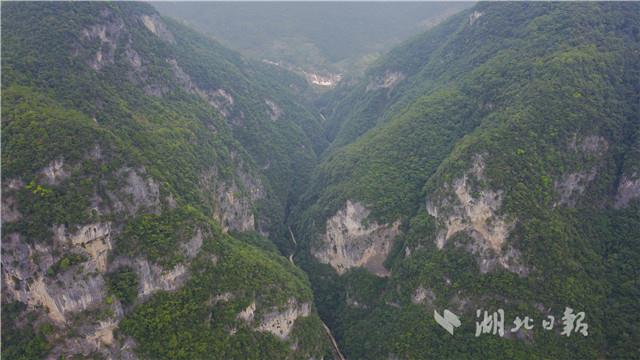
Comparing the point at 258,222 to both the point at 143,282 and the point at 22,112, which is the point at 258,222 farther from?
the point at 22,112

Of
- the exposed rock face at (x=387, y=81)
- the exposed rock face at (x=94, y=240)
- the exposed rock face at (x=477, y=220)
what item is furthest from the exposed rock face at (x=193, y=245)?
the exposed rock face at (x=387, y=81)

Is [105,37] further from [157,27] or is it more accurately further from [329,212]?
[329,212]

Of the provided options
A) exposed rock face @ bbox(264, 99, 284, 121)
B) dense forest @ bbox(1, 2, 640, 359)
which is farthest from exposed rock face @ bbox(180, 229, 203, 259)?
exposed rock face @ bbox(264, 99, 284, 121)

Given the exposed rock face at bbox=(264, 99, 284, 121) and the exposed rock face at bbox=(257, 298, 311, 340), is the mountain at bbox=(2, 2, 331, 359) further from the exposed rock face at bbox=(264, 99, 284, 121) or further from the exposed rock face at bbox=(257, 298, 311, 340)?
the exposed rock face at bbox=(264, 99, 284, 121)

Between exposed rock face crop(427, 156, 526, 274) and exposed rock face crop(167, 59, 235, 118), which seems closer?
exposed rock face crop(427, 156, 526, 274)

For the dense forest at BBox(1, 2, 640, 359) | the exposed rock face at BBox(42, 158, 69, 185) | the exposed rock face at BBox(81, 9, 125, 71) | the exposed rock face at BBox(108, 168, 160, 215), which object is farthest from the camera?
the exposed rock face at BBox(81, 9, 125, 71)

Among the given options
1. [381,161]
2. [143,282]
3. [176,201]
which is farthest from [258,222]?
[143,282]

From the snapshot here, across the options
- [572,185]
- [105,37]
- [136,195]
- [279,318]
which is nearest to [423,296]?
[279,318]
